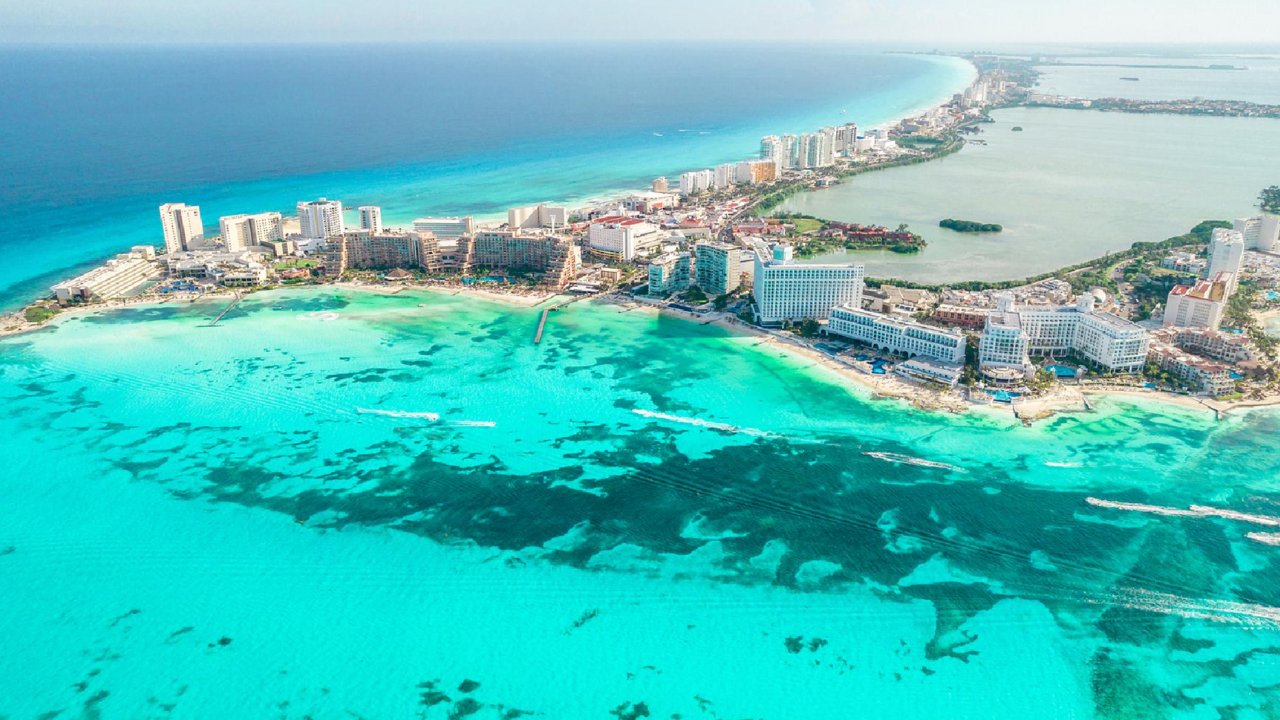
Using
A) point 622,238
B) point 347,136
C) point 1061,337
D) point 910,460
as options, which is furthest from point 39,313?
point 347,136

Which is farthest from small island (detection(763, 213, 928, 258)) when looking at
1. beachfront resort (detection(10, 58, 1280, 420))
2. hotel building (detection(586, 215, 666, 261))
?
hotel building (detection(586, 215, 666, 261))

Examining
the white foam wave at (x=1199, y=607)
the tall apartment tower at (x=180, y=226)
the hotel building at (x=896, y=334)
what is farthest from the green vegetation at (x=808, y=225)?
the white foam wave at (x=1199, y=607)

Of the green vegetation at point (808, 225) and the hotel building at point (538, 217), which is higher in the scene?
the hotel building at point (538, 217)

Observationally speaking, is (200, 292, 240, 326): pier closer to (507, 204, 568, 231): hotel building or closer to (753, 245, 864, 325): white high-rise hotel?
(753, 245, 864, 325): white high-rise hotel

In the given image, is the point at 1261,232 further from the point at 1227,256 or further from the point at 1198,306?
the point at 1198,306

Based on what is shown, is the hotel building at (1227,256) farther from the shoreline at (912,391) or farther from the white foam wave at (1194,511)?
the white foam wave at (1194,511)

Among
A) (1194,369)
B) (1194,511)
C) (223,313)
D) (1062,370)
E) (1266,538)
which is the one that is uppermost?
(223,313)
